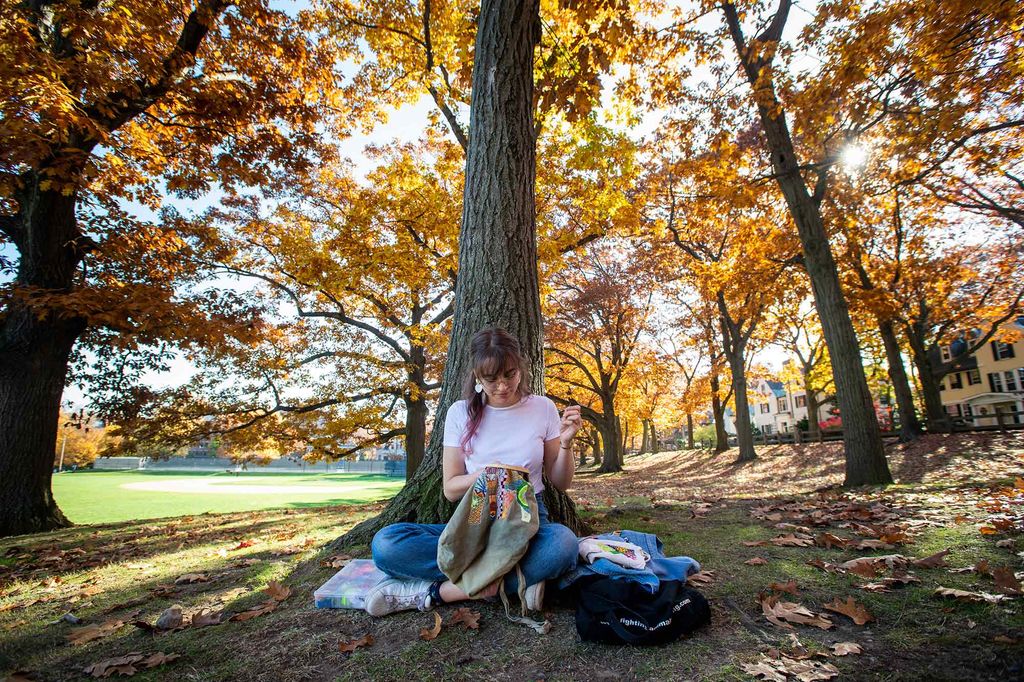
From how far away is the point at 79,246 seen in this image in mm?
8438

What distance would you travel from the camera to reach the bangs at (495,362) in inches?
110

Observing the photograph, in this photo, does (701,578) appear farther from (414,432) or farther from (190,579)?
(414,432)

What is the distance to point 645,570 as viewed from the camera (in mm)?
2354

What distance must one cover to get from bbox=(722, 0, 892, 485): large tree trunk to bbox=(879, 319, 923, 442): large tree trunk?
10.7 m

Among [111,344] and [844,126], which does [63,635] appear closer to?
[111,344]

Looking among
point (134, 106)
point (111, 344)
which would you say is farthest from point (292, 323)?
point (134, 106)

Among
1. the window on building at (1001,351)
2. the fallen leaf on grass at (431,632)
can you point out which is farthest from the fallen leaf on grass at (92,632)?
the window on building at (1001,351)

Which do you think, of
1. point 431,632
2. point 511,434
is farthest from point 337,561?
point 511,434

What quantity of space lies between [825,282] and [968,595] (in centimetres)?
671

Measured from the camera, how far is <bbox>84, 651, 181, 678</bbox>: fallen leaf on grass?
84.9 inches

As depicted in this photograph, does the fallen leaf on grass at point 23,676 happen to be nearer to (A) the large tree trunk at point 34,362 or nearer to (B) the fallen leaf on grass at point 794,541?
(B) the fallen leaf on grass at point 794,541

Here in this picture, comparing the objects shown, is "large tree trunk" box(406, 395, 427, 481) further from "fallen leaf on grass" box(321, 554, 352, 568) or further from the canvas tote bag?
the canvas tote bag

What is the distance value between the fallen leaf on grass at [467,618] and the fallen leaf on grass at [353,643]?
41 centimetres

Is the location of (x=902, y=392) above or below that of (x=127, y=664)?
above
